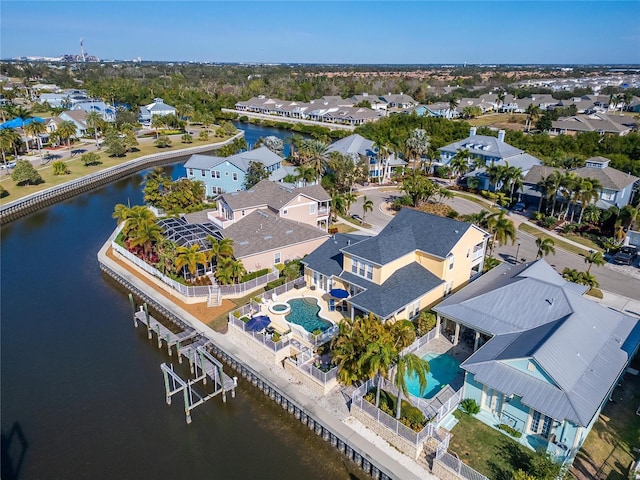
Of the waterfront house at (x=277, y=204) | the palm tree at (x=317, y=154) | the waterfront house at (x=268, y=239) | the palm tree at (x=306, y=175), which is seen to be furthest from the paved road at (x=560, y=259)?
the waterfront house at (x=268, y=239)

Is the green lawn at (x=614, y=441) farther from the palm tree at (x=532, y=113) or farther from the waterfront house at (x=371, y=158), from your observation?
the palm tree at (x=532, y=113)

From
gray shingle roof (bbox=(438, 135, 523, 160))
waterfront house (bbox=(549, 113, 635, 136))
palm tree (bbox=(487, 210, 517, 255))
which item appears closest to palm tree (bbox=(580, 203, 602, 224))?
palm tree (bbox=(487, 210, 517, 255))

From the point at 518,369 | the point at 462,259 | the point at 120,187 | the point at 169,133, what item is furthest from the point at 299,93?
the point at 518,369

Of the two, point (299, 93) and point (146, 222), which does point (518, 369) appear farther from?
point (299, 93)

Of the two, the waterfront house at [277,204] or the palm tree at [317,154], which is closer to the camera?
the waterfront house at [277,204]

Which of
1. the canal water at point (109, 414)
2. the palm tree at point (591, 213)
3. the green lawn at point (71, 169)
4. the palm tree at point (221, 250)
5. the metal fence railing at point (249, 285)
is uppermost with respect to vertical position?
the palm tree at point (221, 250)

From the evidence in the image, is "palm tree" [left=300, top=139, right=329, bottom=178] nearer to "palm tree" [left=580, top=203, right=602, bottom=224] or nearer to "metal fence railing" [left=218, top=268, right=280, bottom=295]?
"metal fence railing" [left=218, top=268, right=280, bottom=295]
